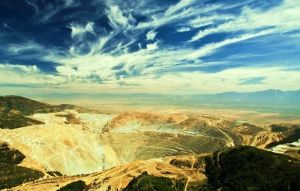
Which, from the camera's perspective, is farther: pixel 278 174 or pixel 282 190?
pixel 278 174

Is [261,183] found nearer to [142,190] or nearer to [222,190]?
[222,190]

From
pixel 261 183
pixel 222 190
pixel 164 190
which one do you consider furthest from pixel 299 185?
pixel 164 190

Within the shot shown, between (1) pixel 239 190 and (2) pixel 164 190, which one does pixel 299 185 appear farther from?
(2) pixel 164 190

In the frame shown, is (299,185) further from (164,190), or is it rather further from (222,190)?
(164,190)

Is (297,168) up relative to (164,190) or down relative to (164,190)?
up

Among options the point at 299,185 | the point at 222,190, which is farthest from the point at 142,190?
the point at 299,185

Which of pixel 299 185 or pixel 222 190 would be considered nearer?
pixel 299 185

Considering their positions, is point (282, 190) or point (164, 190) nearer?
point (282, 190)

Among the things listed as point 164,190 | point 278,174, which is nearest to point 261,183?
point 278,174
